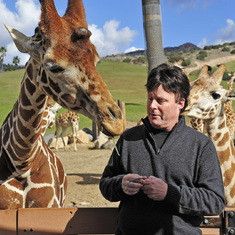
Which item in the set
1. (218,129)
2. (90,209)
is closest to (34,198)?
(90,209)

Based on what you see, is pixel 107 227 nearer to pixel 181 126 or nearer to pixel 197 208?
pixel 197 208

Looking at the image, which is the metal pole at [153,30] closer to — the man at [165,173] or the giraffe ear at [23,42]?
the giraffe ear at [23,42]

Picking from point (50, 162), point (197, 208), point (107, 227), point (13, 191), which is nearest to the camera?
point (197, 208)

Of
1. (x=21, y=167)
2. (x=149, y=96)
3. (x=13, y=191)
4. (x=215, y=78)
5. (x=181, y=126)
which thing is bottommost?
(x=13, y=191)

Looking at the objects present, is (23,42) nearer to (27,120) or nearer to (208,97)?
(27,120)

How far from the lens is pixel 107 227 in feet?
7.61

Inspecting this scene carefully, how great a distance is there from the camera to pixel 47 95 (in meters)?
2.72

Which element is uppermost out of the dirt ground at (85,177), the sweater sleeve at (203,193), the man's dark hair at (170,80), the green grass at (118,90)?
the green grass at (118,90)

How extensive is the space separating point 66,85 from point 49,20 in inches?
20.6

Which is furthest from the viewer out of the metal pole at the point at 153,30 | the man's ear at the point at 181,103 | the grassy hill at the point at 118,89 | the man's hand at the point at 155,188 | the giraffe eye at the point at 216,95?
the grassy hill at the point at 118,89

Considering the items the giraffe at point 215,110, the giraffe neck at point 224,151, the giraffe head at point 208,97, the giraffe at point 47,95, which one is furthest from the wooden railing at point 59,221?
the giraffe head at point 208,97

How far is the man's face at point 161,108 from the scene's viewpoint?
6.55 ft

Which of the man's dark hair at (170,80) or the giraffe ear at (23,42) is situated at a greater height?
the giraffe ear at (23,42)

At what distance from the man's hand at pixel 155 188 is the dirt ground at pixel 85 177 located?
4.58 meters
